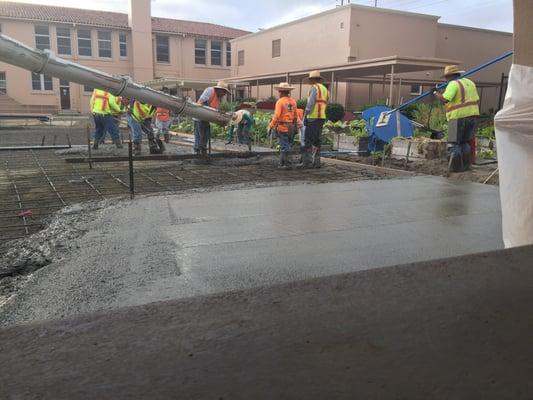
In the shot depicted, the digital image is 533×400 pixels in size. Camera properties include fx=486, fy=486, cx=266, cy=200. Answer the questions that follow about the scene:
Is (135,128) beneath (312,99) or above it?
beneath

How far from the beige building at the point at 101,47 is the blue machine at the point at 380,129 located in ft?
80.7

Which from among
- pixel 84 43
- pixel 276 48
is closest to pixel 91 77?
pixel 276 48

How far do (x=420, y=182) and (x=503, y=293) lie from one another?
583 centimetres

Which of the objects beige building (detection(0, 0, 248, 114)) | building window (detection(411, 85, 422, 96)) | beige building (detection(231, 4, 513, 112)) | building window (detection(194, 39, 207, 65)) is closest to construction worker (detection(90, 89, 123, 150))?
beige building (detection(231, 4, 513, 112))

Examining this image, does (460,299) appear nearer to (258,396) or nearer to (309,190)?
(258,396)

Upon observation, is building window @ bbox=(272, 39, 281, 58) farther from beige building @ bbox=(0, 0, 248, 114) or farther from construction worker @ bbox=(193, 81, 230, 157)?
construction worker @ bbox=(193, 81, 230, 157)

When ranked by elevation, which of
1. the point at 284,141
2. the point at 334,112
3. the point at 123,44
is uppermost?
the point at 123,44

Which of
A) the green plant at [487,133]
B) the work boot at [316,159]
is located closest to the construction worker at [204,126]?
the work boot at [316,159]

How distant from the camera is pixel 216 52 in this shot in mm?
42000

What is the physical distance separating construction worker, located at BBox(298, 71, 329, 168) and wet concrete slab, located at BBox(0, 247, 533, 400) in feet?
24.8

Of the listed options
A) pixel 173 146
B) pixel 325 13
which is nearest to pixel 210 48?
pixel 325 13

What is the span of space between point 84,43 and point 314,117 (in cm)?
3347

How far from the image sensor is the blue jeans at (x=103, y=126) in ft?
42.1

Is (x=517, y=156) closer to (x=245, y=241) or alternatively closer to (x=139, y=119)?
(x=245, y=241)
